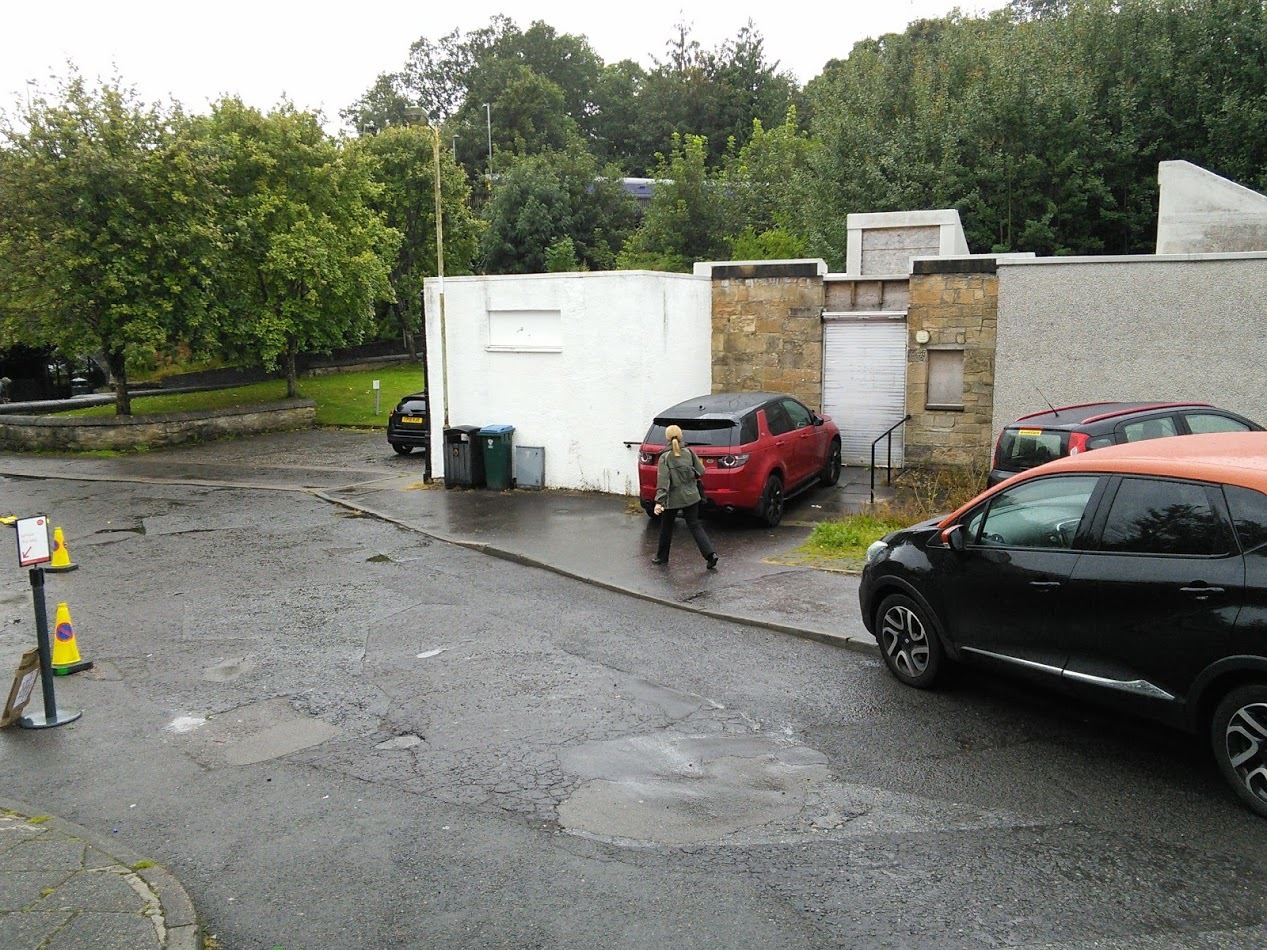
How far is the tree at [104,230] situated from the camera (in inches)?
947

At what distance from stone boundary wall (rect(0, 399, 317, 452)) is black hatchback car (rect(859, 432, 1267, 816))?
2307cm

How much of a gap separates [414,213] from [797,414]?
3154 cm

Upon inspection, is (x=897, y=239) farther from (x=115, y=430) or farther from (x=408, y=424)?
(x=115, y=430)

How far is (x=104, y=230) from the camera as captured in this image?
24.5m

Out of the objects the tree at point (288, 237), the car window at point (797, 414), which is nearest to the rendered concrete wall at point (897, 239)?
the car window at point (797, 414)

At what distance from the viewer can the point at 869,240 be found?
61.3ft

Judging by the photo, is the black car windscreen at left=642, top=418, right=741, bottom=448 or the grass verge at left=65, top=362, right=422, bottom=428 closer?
the black car windscreen at left=642, top=418, right=741, bottom=448

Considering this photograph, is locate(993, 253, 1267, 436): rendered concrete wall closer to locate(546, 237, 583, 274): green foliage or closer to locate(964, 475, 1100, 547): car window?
locate(964, 475, 1100, 547): car window

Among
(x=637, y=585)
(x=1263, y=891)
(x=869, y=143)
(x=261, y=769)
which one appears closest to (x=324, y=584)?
(x=637, y=585)

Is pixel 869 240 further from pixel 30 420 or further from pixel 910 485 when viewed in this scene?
pixel 30 420

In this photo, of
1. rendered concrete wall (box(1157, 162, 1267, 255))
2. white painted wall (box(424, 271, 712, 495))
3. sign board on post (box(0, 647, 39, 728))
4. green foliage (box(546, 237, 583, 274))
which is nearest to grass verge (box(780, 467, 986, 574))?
white painted wall (box(424, 271, 712, 495))

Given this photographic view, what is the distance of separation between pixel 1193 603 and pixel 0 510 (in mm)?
18462

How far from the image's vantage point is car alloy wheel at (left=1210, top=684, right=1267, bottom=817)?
543 cm

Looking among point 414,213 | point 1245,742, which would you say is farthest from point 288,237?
point 1245,742
